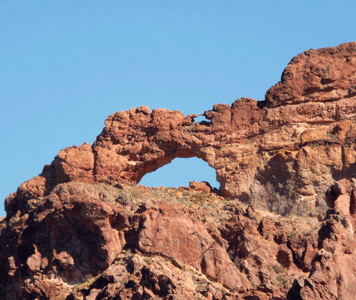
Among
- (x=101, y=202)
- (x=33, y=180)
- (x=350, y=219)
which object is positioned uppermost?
(x=33, y=180)

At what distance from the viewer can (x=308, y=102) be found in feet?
244

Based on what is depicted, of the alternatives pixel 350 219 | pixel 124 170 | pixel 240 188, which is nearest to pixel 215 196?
pixel 240 188

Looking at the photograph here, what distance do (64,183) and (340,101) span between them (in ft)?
59.2

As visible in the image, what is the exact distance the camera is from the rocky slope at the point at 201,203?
6272 cm

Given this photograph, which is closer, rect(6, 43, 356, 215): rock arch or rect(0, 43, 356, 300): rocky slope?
rect(0, 43, 356, 300): rocky slope

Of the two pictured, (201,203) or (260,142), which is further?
(260,142)

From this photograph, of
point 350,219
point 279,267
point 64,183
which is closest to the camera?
point 350,219

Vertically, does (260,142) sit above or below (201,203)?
above

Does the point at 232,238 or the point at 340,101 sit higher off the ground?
the point at 340,101

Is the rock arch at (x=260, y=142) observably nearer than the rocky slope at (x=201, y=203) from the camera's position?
No

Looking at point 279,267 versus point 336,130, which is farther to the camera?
point 336,130

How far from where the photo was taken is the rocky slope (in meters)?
62.7

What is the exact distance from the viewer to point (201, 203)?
72.0 metres

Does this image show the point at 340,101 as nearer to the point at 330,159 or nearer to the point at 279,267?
the point at 330,159
